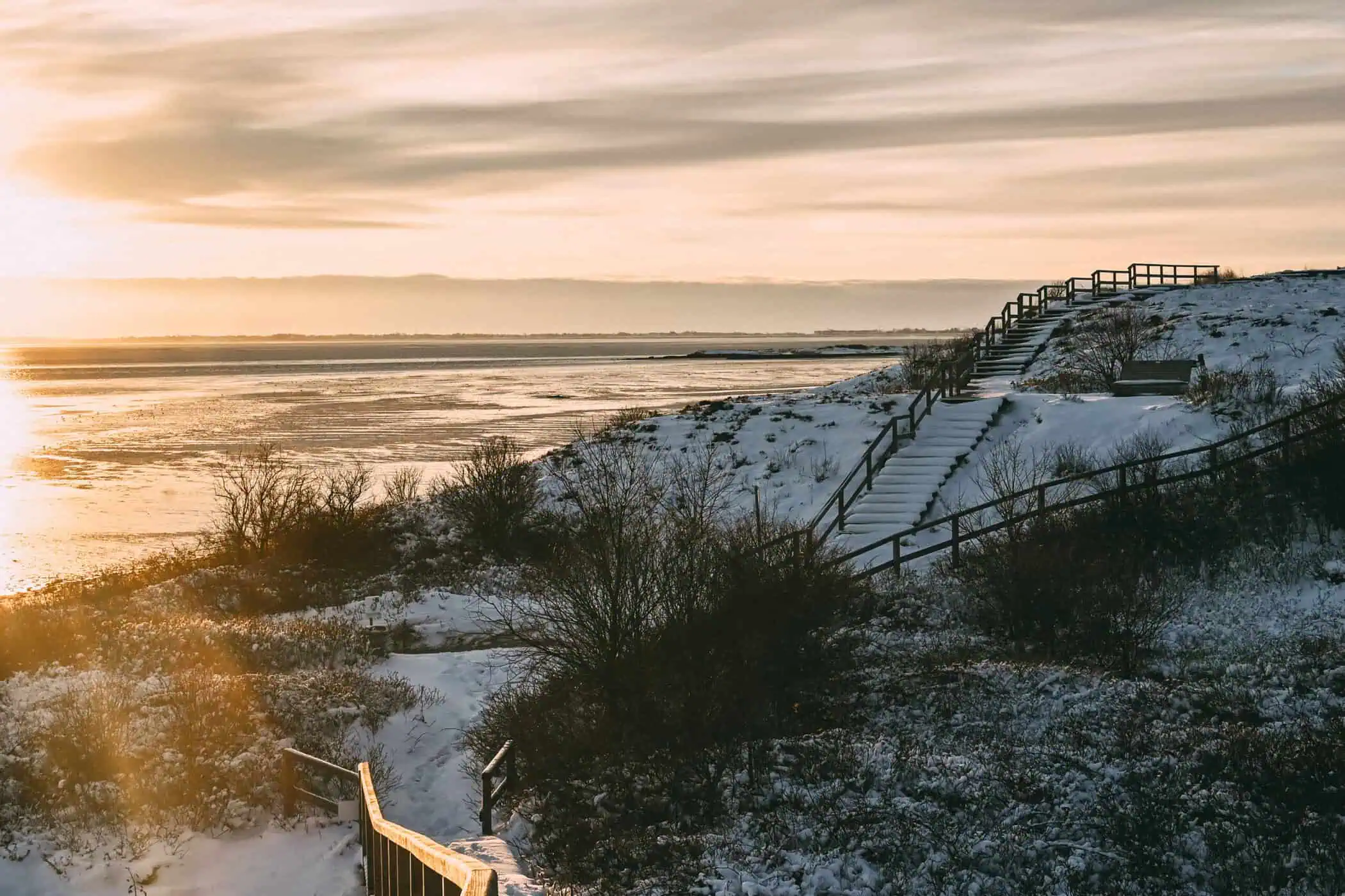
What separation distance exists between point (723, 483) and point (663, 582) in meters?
20.2

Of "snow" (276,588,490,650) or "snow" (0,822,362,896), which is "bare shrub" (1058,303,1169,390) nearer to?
"snow" (276,588,490,650)

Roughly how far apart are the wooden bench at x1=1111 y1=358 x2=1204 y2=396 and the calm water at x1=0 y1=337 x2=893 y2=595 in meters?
25.1

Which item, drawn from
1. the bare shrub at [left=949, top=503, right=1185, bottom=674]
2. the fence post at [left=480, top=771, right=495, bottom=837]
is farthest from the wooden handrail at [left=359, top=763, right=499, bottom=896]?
the bare shrub at [left=949, top=503, right=1185, bottom=674]

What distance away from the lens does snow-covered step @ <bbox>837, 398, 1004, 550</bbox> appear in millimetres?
26469

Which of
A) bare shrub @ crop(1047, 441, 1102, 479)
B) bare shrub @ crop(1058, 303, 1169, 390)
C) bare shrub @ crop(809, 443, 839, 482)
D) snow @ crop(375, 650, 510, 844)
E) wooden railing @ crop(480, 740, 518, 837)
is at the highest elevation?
bare shrub @ crop(1058, 303, 1169, 390)

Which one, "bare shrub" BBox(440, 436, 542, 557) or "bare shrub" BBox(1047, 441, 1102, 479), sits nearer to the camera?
"bare shrub" BBox(1047, 441, 1102, 479)

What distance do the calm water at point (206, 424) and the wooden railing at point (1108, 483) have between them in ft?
70.1

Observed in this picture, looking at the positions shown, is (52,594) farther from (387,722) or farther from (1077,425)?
(1077,425)

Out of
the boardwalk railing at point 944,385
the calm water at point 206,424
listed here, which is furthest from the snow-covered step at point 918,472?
the calm water at point 206,424

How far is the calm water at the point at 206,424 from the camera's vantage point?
36062mm

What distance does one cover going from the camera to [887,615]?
67.1ft

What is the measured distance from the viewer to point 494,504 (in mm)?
33844

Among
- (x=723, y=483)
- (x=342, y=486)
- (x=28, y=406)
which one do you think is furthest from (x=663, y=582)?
(x=28, y=406)

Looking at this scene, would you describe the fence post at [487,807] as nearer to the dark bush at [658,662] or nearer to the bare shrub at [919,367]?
the dark bush at [658,662]
